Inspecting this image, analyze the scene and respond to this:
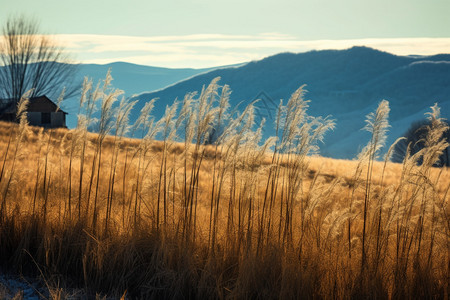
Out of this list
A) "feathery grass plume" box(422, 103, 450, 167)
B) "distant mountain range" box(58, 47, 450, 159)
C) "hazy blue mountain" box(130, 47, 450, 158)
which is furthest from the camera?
"hazy blue mountain" box(130, 47, 450, 158)

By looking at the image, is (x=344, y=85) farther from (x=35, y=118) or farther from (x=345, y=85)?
(x=35, y=118)

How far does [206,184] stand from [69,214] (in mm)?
4385

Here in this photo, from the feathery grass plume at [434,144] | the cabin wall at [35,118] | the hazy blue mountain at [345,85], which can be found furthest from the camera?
the hazy blue mountain at [345,85]

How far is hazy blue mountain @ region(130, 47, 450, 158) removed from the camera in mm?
135375

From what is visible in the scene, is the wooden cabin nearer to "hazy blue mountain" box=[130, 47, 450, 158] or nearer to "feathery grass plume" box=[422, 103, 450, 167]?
"feathery grass plume" box=[422, 103, 450, 167]

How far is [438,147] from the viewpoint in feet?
10.7

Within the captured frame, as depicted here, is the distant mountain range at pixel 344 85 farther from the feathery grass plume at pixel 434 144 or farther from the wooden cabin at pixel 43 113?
the feathery grass plume at pixel 434 144

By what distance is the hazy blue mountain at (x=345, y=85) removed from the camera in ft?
444

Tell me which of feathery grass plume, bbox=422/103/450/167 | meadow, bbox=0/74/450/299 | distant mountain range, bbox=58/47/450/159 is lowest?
meadow, bbox=0/74/450/299

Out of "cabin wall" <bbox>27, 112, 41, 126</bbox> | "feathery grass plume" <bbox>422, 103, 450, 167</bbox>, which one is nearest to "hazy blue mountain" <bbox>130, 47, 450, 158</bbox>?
"cabin wall" <bbox>27, 112, 41, 126</bbox>

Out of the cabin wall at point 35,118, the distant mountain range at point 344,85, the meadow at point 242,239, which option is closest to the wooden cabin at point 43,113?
the cabin wall at point 35,118

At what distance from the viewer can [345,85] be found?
6476 inches

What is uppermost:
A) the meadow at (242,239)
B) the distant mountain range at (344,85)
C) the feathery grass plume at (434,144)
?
the distant mountain range at (344,85)

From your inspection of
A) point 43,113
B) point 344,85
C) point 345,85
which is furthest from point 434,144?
point 345,85
